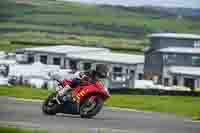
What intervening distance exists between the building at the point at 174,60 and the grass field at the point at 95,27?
54cm

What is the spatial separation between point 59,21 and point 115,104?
4.28 metres

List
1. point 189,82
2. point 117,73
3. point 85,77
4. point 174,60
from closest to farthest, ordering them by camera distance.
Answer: point 85,77 < point 117,73 < point 189,82 < point 174,60

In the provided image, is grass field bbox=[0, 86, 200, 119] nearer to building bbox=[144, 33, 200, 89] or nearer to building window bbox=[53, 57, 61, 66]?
building window bbox=[53, 57, 61, 66]

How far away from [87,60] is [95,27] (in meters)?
4.56

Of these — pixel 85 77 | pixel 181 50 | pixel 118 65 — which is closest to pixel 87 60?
pixel 118 65

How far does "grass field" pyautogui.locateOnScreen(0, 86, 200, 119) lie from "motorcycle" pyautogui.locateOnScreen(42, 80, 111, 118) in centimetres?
169

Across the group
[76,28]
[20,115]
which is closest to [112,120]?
[20,115]

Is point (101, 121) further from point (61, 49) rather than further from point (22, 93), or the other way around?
point (61, 49)

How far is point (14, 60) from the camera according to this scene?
580 inches

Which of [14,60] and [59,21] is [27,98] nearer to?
[14,60]

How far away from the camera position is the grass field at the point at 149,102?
11.6 meters

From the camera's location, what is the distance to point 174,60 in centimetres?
1856

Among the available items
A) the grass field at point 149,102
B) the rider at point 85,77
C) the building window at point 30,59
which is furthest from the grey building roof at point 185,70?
the rider at point 85,77

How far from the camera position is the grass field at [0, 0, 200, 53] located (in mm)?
14724
